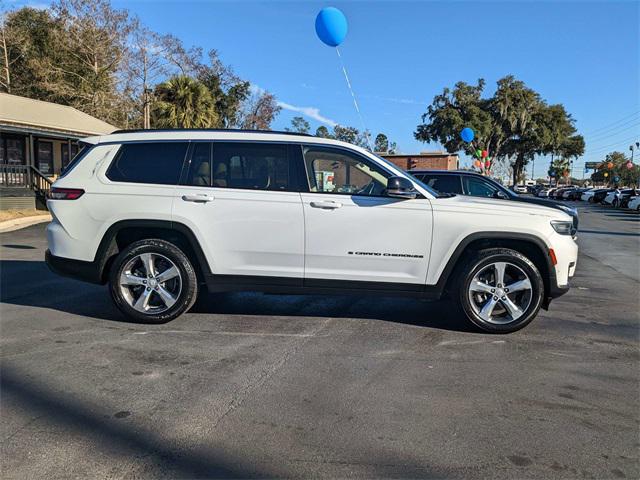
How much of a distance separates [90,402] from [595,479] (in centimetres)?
314

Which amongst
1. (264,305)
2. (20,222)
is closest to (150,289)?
(264,305)

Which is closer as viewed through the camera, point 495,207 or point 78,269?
point 495,207

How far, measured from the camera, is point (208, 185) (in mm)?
5168

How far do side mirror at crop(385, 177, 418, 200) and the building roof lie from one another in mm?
20383

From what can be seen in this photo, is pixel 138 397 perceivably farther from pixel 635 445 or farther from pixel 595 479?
pixel 635 445

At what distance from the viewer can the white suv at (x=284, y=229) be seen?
16.4ft

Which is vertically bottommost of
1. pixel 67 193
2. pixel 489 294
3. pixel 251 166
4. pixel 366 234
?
pixel 489 294

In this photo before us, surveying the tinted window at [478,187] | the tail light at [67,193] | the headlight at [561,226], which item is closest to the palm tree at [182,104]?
the tinted window at [478,187]

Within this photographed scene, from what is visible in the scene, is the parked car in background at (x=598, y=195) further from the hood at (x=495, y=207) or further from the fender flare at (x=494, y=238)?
the fender flare at (x=494, y=238)

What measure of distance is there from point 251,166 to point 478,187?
22.9ft

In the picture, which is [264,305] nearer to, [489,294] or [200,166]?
[200,166]

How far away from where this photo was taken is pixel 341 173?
5.19 meters

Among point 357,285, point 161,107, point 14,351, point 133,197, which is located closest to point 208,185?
point 133,197

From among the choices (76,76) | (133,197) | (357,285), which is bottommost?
(357,285)
